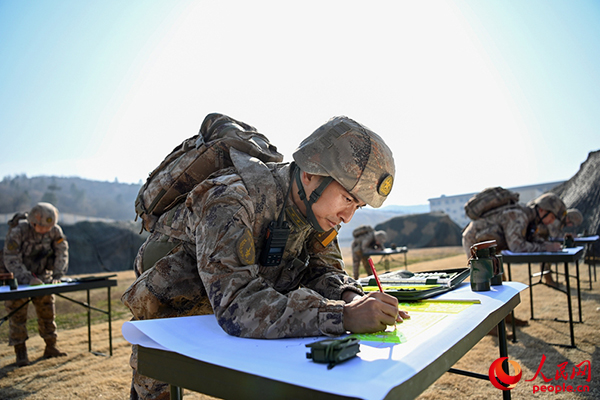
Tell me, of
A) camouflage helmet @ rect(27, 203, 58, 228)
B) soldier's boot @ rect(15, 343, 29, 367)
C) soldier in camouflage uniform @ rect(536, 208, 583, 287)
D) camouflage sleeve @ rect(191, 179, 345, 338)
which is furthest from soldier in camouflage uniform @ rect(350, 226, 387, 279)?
camouflage sleeve @ rect(191, 179, 345, 338)

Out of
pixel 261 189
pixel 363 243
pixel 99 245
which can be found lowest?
pixel 99 245

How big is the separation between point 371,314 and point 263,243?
66 centimetres

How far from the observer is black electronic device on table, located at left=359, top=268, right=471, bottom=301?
1.84 m

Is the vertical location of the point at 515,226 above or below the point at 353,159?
below

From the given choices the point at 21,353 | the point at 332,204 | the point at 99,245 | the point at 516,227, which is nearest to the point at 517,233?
the point at 516,227

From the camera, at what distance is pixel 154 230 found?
2.10 m

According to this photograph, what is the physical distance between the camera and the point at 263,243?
1737mm

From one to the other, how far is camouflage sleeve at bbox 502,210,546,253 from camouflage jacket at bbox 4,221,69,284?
6.59 m

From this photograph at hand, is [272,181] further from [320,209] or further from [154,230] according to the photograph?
[154,230]

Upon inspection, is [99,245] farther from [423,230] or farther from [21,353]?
[423,230]

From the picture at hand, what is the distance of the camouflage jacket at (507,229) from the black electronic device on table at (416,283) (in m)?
Result: 3.60

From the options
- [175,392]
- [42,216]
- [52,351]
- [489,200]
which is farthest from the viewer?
[489,200]

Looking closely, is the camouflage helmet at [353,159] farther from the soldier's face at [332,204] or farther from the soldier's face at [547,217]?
the soldier's face at [547,217]

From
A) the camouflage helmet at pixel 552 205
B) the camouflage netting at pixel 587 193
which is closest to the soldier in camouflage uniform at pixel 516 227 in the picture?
the camouflage helmet at pixel 552 205
